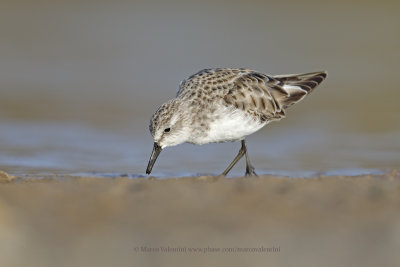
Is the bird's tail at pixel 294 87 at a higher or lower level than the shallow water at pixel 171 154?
higher

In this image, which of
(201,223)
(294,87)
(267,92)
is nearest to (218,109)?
(267,92)

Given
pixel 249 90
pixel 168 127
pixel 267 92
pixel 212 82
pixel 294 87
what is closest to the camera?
pixel 168 127

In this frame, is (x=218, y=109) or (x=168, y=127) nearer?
(x=168, y=127)

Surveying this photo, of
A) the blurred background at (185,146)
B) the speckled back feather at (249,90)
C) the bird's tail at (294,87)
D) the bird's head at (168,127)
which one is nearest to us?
the blurred background at (185,146)

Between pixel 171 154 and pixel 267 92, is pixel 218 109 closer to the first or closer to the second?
pixel 267 92

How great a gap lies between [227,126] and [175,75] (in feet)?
23.1

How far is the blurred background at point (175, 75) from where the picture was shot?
10430mm

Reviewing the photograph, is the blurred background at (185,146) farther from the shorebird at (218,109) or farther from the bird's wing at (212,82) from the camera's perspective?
the bird's wing at (212,82)

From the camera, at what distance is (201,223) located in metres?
5.94

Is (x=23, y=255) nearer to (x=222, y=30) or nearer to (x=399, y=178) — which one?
(x=399, y=178)

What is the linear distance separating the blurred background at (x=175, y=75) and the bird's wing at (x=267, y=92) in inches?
37.3

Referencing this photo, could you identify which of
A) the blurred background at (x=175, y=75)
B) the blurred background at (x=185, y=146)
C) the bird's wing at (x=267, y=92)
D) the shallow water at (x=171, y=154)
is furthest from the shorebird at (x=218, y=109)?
the blurred background at (x=175, y=75)

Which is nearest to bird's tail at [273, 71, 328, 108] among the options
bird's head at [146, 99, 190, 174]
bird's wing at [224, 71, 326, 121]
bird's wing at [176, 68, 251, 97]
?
bird's wing at [224, 71, 326, 121]

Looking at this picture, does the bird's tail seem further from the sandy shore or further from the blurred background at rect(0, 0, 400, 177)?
the sandy shore
